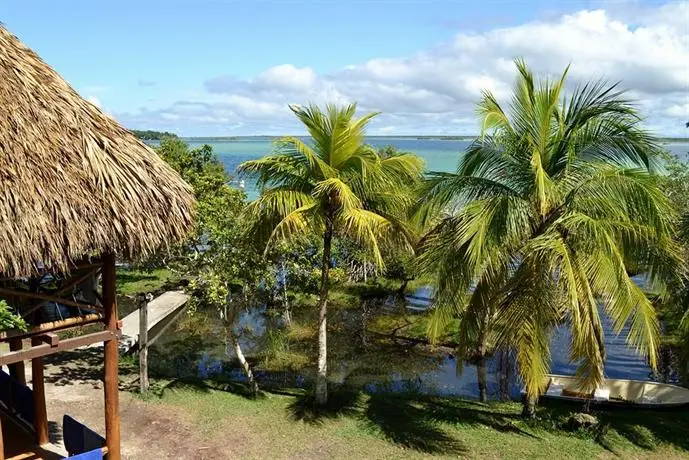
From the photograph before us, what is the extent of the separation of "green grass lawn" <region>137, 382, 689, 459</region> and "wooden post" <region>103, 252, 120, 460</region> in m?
2.42

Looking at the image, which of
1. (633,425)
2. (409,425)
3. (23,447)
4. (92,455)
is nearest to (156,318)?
(23,447)

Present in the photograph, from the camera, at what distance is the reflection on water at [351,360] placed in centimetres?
1434

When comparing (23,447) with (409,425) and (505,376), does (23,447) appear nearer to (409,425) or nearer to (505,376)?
(409,425)

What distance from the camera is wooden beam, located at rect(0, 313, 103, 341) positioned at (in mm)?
6320

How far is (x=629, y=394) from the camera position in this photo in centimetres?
1320

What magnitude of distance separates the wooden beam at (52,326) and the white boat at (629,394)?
9.37m

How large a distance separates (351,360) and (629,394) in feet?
23.0

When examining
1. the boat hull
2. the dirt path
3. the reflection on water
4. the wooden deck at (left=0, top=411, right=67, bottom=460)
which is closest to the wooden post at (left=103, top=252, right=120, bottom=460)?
the wooden deck at (left=0, top=411, right=67, bottom=460)

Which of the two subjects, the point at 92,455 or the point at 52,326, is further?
the point at 92,455

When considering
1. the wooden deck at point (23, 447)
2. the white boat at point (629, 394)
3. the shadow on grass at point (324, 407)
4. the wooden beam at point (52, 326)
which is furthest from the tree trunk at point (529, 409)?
the wooden deck at point (23, 447)

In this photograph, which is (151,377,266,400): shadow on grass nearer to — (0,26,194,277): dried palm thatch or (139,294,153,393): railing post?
(139,294,153,393): railing post

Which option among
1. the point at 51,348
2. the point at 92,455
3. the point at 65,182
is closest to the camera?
the point at 51,348

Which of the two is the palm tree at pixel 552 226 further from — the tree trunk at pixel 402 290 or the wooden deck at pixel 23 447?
the tree trunk at pixel 402 290

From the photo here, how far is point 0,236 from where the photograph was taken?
5816mm
